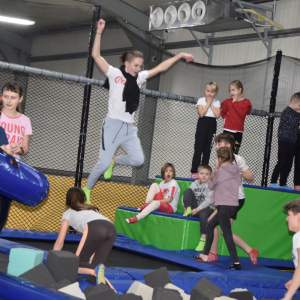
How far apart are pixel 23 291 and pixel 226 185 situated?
2341 mm

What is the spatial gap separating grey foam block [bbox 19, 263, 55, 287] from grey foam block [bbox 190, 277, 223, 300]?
2.53 ft

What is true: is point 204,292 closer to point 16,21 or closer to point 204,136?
point 204,136

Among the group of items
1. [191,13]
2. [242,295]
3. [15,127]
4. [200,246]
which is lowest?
[200,246]

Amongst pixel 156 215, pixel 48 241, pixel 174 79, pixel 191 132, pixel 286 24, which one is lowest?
pixel 48 241

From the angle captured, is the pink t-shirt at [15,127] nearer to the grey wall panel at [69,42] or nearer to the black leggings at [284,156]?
the grey wall panel at [69,42]

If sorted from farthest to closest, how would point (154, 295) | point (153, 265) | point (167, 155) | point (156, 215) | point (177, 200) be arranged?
point (167, 155) < point (177, 200) < point (156, 215) < point (153, 265) < point (154, 295)

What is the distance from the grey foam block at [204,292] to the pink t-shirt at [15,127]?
1711 millimetres

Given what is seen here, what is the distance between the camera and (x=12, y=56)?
13.8ft

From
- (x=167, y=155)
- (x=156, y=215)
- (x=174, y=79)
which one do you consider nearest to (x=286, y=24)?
(x=167, y=155)

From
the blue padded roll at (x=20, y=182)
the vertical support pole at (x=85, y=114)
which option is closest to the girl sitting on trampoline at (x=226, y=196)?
the vertical support pole at (x=85, y=114)

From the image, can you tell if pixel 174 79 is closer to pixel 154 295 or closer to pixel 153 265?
pixel 153 265

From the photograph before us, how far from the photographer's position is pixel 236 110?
4.98 metres

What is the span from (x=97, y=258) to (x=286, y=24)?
7847 millimetres

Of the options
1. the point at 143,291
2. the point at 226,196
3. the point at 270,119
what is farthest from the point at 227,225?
the point at 270,119
